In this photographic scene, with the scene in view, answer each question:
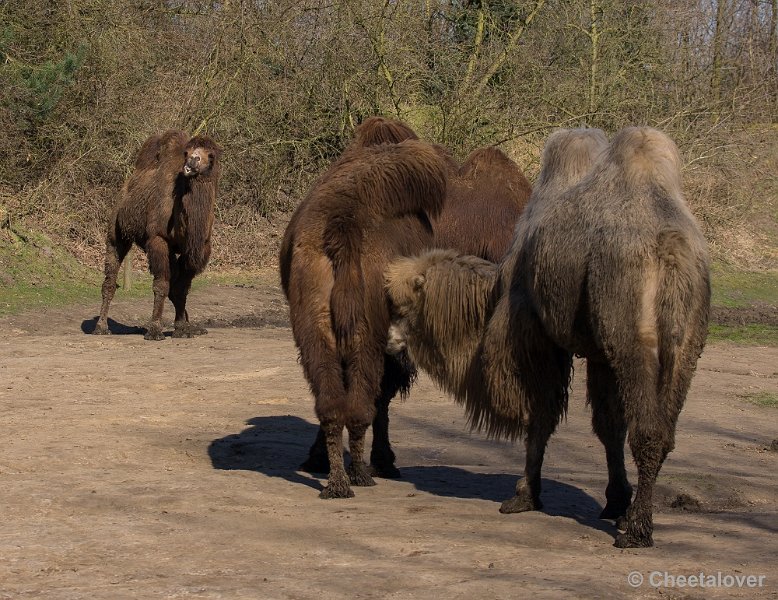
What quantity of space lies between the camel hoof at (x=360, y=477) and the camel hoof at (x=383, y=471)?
46 cm

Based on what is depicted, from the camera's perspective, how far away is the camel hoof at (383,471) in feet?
24.7

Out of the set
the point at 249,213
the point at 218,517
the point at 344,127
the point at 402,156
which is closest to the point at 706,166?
the point at 344,127

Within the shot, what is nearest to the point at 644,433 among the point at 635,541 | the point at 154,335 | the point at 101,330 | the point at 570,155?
the point at 635,541

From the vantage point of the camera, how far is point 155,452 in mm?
7859

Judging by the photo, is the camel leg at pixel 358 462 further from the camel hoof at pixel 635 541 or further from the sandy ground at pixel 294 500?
the camel hoof at pixel 635 541

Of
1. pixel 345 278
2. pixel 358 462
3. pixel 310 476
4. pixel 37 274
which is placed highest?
pixel 345 278

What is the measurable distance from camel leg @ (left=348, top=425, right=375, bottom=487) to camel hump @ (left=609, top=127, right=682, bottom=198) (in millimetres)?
2266

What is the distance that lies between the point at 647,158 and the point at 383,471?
→ 9.59ft

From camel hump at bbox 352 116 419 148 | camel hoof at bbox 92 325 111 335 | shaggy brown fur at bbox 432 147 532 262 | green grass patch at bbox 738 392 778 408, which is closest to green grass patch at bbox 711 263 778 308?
green grass patch at bbox 738 392 778 408

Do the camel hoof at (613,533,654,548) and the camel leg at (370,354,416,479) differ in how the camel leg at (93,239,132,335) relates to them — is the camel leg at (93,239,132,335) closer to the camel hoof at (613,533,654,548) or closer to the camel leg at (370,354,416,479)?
the camel leg at (370,354,416,479)

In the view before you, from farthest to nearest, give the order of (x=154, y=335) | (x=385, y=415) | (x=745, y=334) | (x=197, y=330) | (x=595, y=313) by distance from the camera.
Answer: (x=745, y=334), (x=197, y=330), (x=154, y=335), (x=385, y=415), (x=595, y=313)

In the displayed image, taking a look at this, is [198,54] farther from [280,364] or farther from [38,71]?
[280,364]

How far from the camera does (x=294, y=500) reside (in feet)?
21.2

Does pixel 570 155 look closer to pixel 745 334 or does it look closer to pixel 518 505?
pixel 518 505
